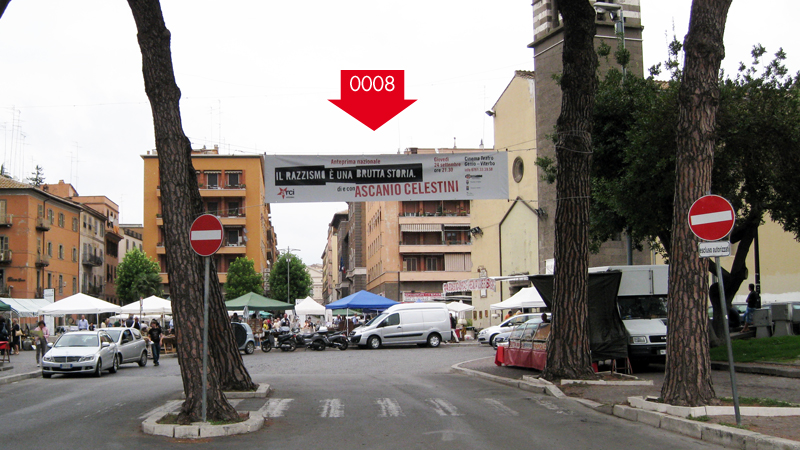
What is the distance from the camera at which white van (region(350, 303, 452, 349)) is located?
124 feet

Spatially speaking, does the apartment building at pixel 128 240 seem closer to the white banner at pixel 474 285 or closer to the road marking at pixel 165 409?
the white banner at pixel 474 285

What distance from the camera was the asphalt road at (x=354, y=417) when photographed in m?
9.05

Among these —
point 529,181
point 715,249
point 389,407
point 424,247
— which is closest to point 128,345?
point 389,407

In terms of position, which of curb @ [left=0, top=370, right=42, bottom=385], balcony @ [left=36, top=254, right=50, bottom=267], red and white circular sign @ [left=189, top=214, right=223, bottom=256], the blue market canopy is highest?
balcony @ [left=36, top=254, right=50, bottom=267]

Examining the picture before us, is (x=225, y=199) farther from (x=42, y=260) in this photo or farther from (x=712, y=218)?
(x=712, y=218)

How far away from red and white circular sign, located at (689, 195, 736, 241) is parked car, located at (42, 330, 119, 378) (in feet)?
61.3

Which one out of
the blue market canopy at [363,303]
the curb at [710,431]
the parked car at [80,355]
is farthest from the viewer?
the blue market canopy at [363,303]

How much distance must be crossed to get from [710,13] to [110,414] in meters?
11.4

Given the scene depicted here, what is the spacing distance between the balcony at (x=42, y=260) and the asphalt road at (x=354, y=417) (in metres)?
46.7

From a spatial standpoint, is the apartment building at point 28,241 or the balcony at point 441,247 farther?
the balcony at point 441,247

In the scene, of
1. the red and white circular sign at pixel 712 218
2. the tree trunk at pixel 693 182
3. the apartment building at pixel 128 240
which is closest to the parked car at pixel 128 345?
the tree trunk at pixel 693 182

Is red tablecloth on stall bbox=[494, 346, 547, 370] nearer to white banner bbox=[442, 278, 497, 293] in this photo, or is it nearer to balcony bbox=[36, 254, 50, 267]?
white banner bbox=[442, 278, 497, 293]

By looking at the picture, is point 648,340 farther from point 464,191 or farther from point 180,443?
point 180,443

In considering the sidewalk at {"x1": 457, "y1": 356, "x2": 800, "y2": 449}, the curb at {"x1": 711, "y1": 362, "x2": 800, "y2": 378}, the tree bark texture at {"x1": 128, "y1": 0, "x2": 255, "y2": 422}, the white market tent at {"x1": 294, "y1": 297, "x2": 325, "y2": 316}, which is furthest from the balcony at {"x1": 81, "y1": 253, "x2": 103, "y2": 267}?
the tree bark texture at {"x1": 128, "y1": 0, "x2": 255, "y2": 422}
